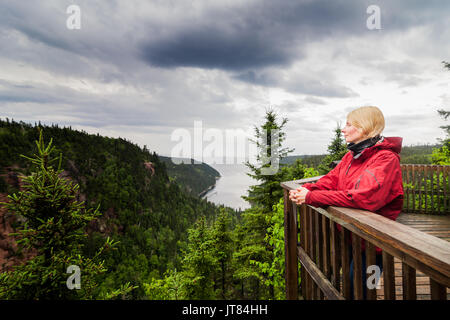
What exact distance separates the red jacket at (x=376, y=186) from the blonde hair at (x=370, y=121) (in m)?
0.12

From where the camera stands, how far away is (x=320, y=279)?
2.28 meters

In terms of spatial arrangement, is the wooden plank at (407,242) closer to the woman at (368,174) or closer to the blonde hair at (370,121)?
the woman at (368,174)

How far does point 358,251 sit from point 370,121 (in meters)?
1.09

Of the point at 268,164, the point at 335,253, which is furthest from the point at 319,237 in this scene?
the point at 268,164

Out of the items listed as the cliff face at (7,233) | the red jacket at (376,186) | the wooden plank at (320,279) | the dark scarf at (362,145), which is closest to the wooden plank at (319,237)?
the wooden plank at (320,279)

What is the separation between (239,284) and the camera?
91.2ft

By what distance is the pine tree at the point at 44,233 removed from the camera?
486 cm

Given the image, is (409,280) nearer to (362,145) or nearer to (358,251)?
(358,251)

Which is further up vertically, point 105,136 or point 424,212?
point 105,136

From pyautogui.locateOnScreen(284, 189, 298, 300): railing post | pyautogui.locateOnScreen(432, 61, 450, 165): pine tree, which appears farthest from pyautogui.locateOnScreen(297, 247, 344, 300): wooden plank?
pyautogui.locateOnScreen(432, 61, 450, 165): pine tree

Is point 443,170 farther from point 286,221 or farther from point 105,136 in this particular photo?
point 105,136

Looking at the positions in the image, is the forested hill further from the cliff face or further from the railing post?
the railing post

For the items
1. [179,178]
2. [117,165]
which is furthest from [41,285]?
[179,178]
